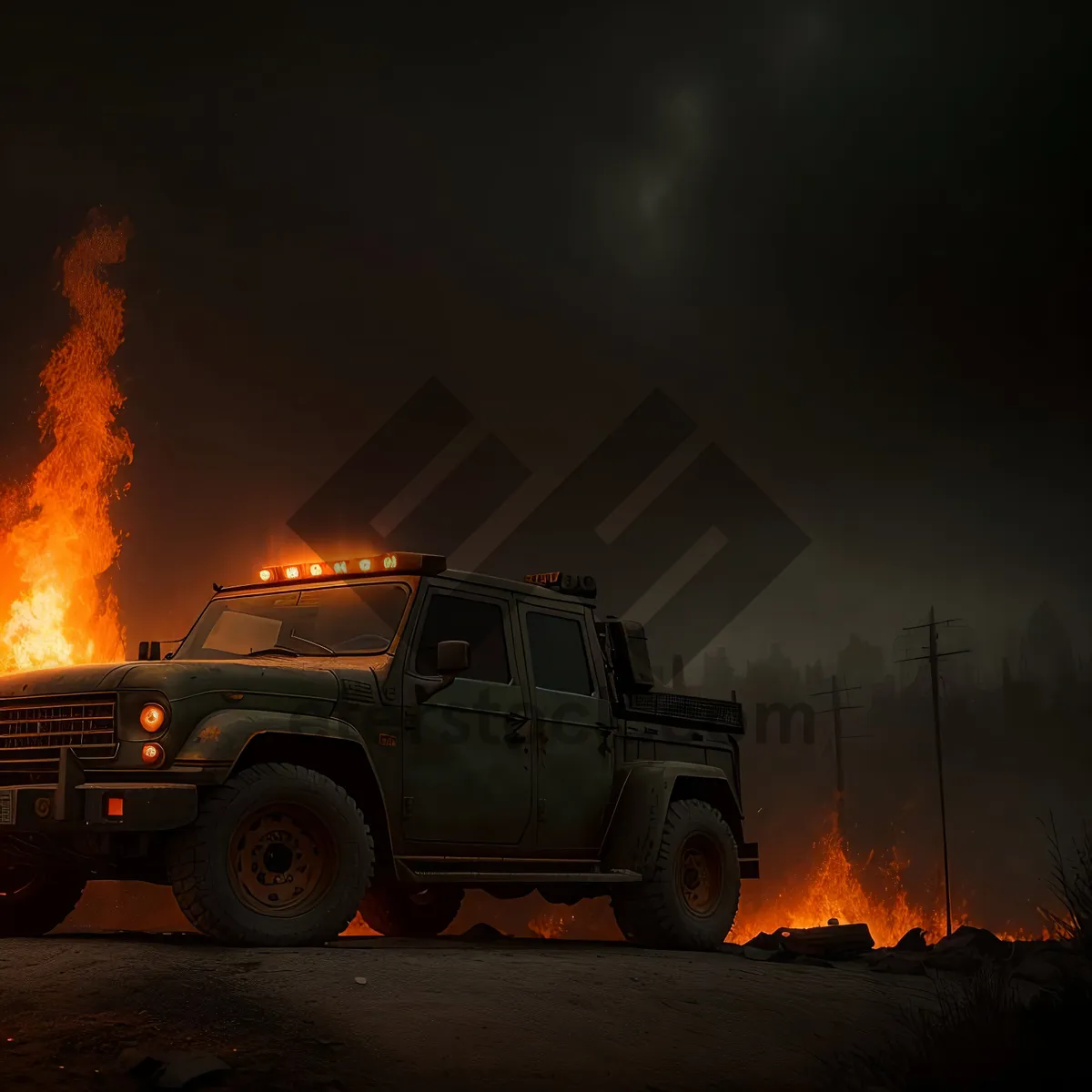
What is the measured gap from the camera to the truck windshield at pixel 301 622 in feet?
31.3

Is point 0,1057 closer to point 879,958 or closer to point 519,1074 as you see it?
point 519,1074

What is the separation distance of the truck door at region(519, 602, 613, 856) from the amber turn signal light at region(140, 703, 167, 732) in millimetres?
3148

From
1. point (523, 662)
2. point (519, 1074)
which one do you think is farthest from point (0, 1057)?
point (523, 662)

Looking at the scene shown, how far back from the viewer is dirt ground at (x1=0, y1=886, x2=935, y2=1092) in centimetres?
567

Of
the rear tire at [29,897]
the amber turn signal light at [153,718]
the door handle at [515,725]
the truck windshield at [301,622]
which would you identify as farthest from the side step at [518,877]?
the rear tire at [29,897]

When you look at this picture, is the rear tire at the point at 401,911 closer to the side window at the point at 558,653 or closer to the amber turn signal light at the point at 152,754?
the side window at the point at 558,653

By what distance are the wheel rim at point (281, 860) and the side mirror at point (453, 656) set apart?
1264 mm

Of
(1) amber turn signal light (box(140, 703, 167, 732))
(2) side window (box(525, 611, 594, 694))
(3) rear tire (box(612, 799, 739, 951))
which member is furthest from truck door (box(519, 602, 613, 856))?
(1) amber turn signal light (box(140, 703, 167, 732))

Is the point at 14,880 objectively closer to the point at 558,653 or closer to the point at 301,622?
the point at 301,622

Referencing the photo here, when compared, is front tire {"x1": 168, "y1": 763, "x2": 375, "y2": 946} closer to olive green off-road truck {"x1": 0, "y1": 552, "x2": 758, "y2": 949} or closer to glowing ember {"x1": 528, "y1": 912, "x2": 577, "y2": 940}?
olive green off-road truck {"x1": 0, "y1": 552, "x2": 758, "y2": 949}

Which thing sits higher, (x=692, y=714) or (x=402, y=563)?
(x=402, y=563)

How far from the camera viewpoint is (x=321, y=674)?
8.68 metres

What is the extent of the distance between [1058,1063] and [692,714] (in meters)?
5.75

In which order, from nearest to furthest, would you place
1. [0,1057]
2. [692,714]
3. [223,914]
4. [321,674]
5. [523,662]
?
[0,1057] < [223,914] < [321,674] < [523,662] < [692,714]
